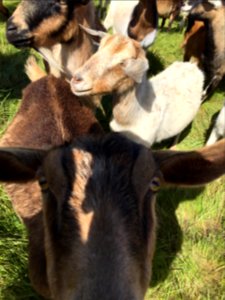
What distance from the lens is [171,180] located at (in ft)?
9.36

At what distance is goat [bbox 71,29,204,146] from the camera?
446cm

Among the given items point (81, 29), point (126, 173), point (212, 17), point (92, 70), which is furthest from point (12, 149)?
point (212, 17)

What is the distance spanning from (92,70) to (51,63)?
127 centimetres

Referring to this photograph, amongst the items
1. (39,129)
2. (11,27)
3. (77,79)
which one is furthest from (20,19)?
(39,129)

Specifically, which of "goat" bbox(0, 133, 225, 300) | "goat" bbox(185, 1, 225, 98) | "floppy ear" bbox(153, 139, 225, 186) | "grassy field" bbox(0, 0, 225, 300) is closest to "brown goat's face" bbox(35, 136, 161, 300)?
"goat" bbox(0, 133, 225, 300)

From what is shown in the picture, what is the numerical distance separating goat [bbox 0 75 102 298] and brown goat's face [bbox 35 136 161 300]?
3.01ft

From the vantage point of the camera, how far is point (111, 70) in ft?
14.6

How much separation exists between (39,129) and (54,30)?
1665mm

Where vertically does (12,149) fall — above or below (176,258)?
above

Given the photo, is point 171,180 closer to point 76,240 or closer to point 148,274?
point 148,274

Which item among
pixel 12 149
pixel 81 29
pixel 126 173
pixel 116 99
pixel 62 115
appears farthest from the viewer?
pixel 81 29

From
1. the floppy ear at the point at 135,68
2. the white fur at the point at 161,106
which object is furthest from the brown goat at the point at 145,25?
the floppy ear at the point at 135,68

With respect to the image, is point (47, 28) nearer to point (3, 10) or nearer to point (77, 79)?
point (77, 79)

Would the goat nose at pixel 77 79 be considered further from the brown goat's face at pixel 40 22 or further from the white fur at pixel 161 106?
the brown goat's face at pixel 40 22
